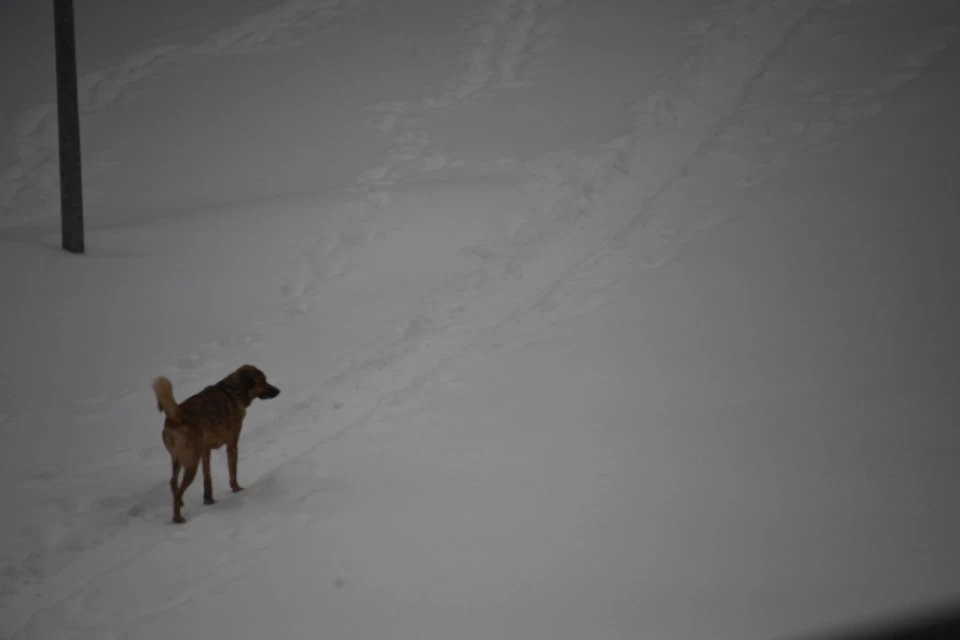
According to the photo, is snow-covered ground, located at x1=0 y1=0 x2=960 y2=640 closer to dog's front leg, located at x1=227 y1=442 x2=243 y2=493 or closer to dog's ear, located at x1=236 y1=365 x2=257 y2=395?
dog's front leg, located at x1=227 y1=442 x2=243 y2=493

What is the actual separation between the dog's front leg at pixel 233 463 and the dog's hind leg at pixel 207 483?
0.49ft

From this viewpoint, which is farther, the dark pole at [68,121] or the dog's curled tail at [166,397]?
the dark pole at [68,121]

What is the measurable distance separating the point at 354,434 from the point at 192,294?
3.87 metres

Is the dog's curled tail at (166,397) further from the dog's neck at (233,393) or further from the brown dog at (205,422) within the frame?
the dog's neck at (233,393)

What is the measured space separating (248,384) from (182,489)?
2.81 ft

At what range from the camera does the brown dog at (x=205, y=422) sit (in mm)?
5258

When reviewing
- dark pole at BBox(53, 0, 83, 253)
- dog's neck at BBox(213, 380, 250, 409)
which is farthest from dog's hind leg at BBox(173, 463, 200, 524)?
dark pole at BBox(53, 0, 83, 253)

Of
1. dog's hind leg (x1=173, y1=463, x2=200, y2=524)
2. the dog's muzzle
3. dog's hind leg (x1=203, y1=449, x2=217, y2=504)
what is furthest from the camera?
the dog's muzzle

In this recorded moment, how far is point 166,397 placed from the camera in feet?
16.4

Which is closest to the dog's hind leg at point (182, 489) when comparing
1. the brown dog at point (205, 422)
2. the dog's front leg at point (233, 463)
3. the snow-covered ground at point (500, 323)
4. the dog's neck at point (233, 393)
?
the brown dog at point (205, 422)

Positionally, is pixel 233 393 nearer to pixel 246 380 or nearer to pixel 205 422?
pixel 246 380

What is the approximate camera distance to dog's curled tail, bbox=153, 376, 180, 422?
4.94 metres

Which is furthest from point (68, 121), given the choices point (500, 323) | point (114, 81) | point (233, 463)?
point (114, 81)

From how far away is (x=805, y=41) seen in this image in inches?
597
